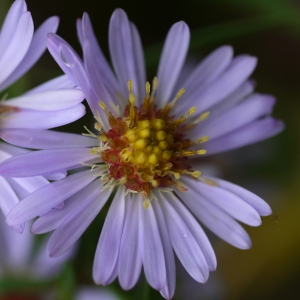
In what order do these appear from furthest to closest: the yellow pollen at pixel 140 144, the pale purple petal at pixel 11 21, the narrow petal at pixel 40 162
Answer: the yellow pollen at pixel 140 144 < the pale purple petal at pixel 11 21 < the narrow petal at pixel 40 162

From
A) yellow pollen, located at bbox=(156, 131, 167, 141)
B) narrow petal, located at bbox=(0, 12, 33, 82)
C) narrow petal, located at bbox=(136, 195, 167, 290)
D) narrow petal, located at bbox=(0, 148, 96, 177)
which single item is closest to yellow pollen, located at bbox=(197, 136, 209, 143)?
yellow pollen, located at bbox=(156, 131, 167, 141)

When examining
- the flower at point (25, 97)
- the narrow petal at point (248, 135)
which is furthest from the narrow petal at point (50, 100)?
the narrow petal at point (248, 135)

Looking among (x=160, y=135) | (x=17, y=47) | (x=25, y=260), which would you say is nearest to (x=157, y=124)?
(x=160, y=135)

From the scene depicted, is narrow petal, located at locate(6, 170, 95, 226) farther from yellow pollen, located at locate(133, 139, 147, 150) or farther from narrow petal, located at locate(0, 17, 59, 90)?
narrow petal, located at locate(0, 17, 59, 90)

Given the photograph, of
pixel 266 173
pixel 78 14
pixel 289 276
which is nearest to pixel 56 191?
pixel 78 14

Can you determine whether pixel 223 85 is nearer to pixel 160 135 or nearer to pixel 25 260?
pixel 160 135

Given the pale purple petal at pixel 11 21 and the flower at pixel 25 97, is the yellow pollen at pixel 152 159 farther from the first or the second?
the pale purple petal at pixel 11 21
